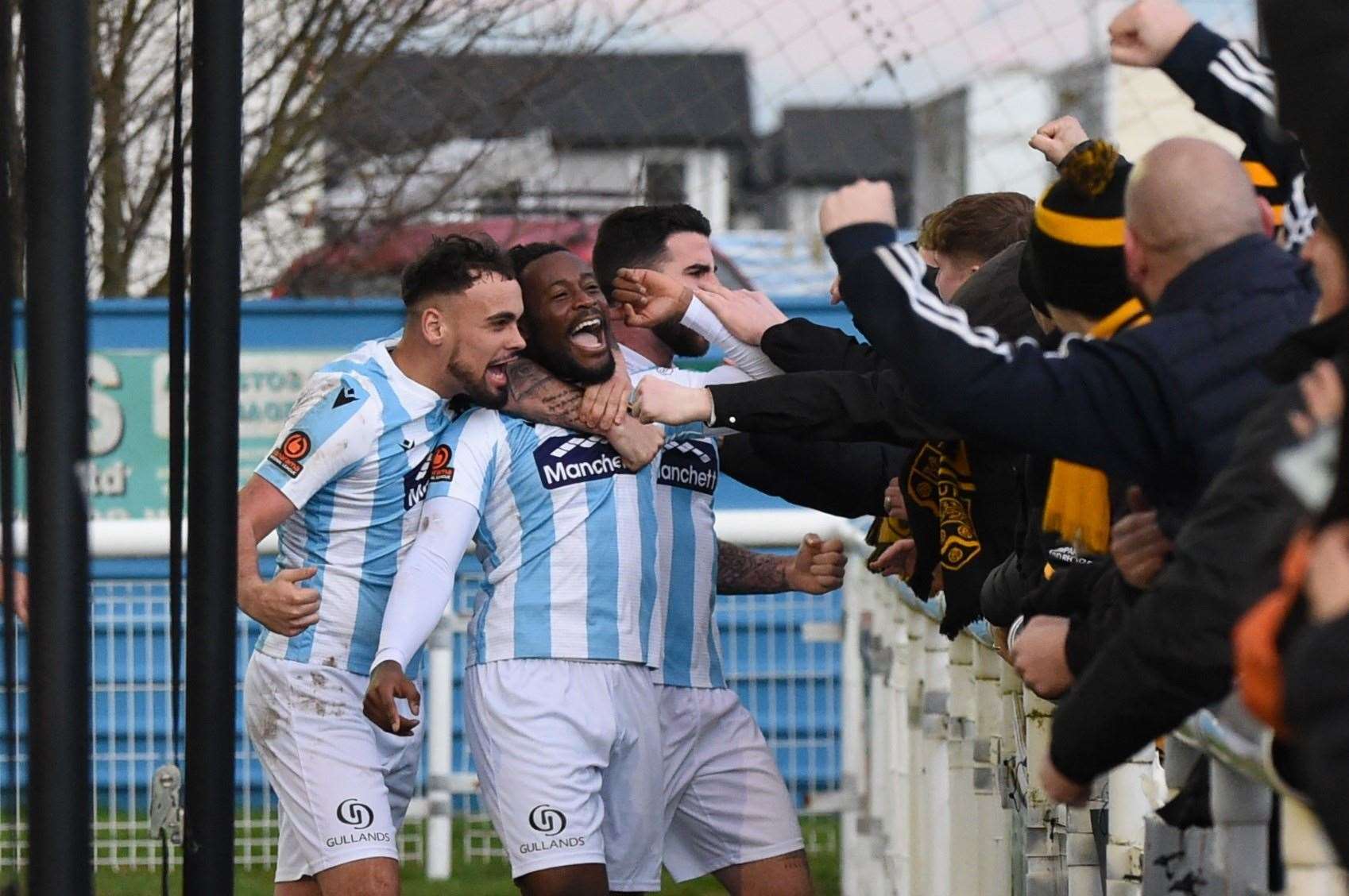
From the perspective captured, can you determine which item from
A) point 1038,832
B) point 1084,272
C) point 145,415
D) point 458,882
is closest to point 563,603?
point 1038,832

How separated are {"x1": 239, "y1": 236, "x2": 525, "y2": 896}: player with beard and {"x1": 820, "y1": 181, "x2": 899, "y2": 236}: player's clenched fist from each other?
73.5 inches

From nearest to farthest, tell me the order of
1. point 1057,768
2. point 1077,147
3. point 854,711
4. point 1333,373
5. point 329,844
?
point 1333,373 → point 1057,768 → point 1077,147 → point 329,844 → point 854,711

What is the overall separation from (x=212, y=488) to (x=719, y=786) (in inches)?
77.8

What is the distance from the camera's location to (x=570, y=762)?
402 centimetres

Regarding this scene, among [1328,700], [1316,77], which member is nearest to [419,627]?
[1316,77]

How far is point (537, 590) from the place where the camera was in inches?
165

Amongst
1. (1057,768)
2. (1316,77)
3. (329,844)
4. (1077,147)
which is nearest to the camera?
(1316,77)

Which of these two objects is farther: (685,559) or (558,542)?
(685,559)

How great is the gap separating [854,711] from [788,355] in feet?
9.54

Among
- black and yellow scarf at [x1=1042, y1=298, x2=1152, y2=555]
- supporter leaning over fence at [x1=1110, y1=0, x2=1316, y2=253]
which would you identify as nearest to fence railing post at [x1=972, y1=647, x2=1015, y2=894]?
black and yellow scarf at [x1=1042, y1=298, x2=1152, y2=555]

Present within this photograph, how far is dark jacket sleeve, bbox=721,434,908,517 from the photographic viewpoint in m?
4.39

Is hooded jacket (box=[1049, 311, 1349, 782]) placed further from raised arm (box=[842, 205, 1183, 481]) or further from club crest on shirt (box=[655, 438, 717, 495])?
club crest on shirt (box=[655, 438, 717, 495])

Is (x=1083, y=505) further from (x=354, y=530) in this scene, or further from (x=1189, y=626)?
(x=354, y=530)

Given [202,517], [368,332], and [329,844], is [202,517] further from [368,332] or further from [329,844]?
[368,332]
